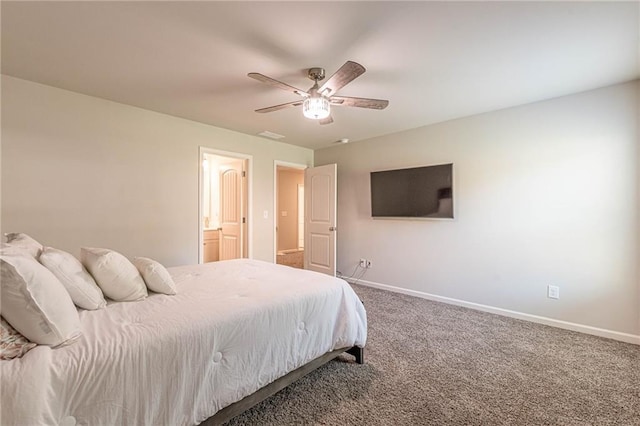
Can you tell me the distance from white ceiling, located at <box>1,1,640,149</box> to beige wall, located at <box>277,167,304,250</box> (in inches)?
189

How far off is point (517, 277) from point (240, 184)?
3.95 meters

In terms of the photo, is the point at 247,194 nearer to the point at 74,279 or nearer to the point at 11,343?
the point at 74,279

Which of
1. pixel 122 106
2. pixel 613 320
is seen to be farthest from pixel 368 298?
pixel 122 106

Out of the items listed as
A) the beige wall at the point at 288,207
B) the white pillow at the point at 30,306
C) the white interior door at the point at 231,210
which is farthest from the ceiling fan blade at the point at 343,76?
the beige wall at the point at 288,207

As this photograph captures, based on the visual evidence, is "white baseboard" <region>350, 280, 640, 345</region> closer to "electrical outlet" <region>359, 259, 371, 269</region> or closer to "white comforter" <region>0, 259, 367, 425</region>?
"electrical outlet" <region>359, 259, 371, 269</region>

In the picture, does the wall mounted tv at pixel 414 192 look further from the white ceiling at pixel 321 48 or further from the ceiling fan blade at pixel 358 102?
the ceiling fan blade at pixel 358 102

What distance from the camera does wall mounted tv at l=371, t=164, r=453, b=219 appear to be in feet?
12.2

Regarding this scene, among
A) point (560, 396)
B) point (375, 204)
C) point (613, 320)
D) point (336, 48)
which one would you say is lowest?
point (560, 396)

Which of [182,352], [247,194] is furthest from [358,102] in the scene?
[247,194]

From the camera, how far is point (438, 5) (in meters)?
1.66

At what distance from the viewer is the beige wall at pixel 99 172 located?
2.62 m

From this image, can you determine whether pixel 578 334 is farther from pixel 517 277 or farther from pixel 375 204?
pixel 375 204

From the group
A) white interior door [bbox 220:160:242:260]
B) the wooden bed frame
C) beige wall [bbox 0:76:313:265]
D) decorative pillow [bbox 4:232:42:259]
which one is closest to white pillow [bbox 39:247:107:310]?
decorative pillow [bbox 4:232:42:259]

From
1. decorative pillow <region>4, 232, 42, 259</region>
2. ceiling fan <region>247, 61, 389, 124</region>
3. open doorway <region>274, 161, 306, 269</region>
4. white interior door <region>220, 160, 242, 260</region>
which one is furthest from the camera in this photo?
open doorway <region>274, 161, 306, 269</region>
